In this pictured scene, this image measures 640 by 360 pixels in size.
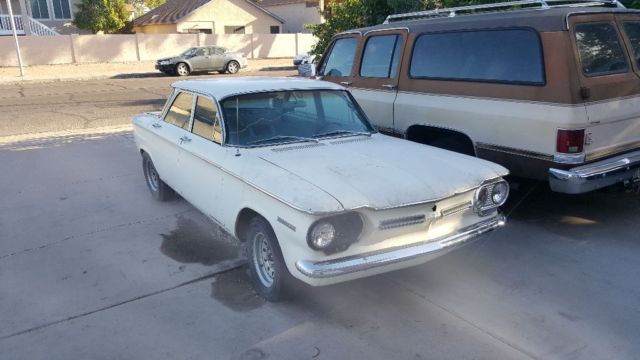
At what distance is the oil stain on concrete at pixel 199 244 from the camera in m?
4.74

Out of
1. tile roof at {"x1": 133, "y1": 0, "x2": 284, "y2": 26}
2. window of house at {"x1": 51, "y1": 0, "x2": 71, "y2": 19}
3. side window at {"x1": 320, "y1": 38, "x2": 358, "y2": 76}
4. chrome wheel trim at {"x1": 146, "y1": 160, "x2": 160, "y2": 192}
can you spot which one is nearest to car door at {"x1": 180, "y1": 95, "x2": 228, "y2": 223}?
chrome wheel trim at {"x1": 146, "y1": 160, "x2": 160, "y2": 192}

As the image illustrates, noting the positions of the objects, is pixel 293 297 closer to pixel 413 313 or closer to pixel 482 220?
pixel 413 313

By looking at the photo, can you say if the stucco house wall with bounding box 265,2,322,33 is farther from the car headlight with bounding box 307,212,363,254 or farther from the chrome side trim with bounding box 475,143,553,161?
the car headlight with bounding box 307,212,363,254

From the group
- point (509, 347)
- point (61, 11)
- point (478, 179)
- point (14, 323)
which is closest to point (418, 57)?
point (478, 179)

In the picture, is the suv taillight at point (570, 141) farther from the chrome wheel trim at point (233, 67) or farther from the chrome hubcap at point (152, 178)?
the chrome wheel trim at point (233, 67)

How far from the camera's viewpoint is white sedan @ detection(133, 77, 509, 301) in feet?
11.2

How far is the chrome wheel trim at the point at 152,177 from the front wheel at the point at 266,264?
2562 mm

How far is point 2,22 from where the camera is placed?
29516 mm

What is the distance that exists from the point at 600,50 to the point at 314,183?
3.16 metres

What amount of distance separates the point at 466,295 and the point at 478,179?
0.87 meters

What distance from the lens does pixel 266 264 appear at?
398 centimetres

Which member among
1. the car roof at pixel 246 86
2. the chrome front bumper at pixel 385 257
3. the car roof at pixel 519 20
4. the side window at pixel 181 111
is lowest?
the chrome front bumper at pixel 385 257

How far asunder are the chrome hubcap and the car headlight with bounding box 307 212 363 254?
3404mm

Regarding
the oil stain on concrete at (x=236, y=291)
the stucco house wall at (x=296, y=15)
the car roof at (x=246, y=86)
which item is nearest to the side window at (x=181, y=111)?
the car roof at (x=246, y=86)
